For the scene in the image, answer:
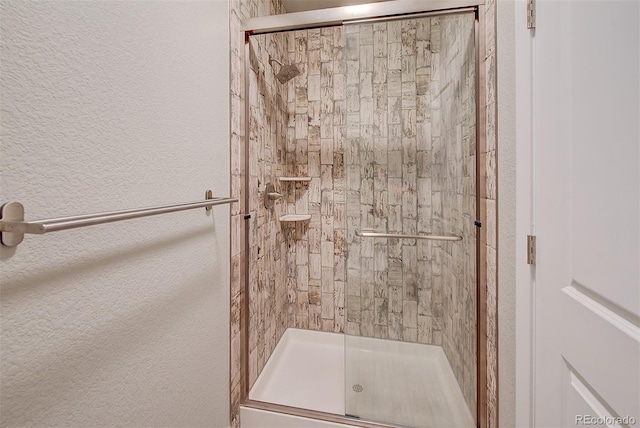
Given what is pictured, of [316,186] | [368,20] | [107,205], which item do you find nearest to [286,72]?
[368,20]

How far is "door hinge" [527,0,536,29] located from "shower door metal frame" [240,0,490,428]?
0.29 m

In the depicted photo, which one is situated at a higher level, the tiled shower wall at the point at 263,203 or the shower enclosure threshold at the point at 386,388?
the tiled shower wall at the point at 263,203

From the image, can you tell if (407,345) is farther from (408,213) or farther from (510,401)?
(408,213)

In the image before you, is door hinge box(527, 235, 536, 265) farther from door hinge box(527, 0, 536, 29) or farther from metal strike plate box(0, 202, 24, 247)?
metal strike plate box(0, 202, 24, 247)

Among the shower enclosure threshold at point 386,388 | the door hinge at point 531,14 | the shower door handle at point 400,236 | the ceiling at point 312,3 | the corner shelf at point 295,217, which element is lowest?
the shower enclosure threshold at point 386,388

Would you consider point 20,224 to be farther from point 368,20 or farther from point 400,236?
point 368,20

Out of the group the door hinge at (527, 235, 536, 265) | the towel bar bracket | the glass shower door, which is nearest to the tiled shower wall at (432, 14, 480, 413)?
the glass shower door

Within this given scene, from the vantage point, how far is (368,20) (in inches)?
50.9

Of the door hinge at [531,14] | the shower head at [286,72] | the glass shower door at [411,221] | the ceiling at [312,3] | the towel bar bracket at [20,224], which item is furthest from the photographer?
the ceiling at [312,3]

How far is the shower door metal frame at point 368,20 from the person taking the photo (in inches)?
45.7

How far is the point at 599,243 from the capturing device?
60 cm

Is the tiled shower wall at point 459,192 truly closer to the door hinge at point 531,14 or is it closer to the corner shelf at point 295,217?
the door hinge at point 531,14

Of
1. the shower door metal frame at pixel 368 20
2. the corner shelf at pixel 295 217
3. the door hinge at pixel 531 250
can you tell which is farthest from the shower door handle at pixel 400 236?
the corner shelf at pixel 295 217

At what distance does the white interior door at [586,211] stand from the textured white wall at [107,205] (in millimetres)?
1083
